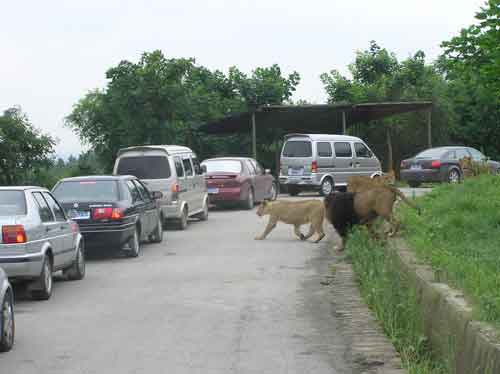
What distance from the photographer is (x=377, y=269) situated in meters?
11.4

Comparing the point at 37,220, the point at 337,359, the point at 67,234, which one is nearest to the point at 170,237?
the point at 67,234

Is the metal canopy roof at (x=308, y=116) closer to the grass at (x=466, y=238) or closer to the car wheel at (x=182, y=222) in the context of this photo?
the car wheel at (x=182, y=222)

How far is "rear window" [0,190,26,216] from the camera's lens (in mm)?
11602

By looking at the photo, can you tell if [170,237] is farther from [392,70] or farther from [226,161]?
[392,70]

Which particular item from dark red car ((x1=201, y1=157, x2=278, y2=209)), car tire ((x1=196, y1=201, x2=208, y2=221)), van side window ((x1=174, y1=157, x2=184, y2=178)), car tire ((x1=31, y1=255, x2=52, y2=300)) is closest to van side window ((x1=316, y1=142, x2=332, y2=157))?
dark red car ((x1=201, y1=157, x2=278, y2=209))

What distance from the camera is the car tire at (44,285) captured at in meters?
11.4

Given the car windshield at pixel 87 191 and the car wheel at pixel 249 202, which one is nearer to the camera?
the car windshield at pixel 87 191

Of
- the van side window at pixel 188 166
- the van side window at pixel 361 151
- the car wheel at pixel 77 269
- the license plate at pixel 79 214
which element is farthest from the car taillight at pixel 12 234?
the van side window at pixel 361 151

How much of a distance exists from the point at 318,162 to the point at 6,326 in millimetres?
24095

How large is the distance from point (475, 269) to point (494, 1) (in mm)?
5908

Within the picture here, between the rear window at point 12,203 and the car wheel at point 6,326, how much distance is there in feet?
9.86

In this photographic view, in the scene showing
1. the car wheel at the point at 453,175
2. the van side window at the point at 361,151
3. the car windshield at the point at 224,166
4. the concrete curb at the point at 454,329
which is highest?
the van side window at the point at 361,151

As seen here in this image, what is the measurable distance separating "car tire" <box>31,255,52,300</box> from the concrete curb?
437 cm

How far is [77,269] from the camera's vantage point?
44.4ft
